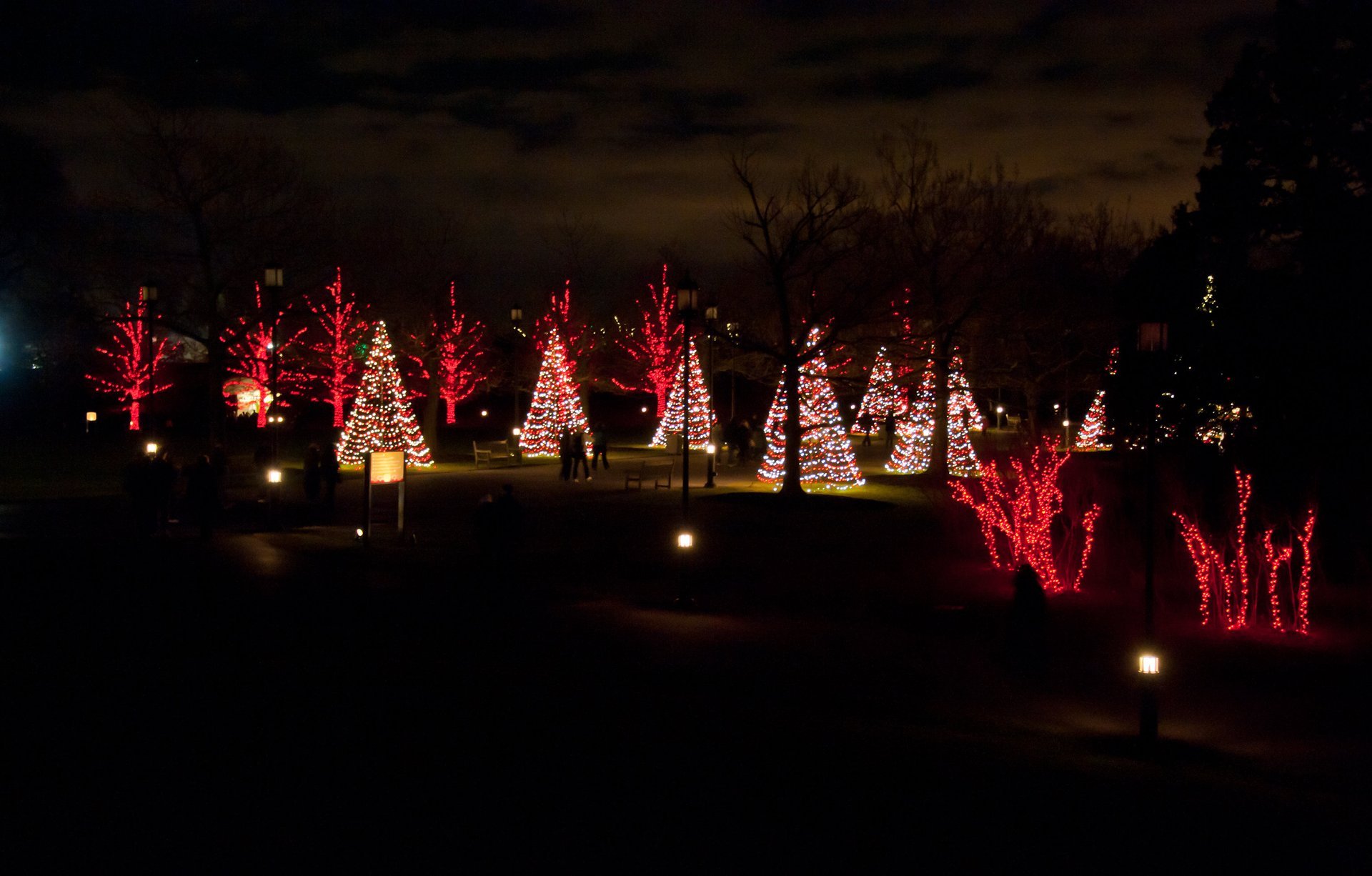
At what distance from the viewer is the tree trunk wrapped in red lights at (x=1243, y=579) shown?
54.3 ft

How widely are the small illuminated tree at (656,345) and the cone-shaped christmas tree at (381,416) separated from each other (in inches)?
1061

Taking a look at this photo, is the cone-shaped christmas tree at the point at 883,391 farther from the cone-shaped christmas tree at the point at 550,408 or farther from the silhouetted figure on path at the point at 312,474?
the silhouetted figure on path at the point at 312,474

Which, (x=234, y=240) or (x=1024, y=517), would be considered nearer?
(x=1024, y=517)

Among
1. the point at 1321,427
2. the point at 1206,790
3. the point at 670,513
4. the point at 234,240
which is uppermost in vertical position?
the point at 234,240

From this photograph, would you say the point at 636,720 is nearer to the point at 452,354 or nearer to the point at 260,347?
the point at 260,347

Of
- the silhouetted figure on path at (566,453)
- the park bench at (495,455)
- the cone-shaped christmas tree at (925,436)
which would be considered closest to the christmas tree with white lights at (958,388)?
the cone-shaped christmas tree at (925,436)

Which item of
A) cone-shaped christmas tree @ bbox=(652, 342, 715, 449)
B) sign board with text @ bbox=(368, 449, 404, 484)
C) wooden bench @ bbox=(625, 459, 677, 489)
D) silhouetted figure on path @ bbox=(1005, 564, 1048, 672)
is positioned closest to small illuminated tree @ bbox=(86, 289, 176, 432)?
cone-shaped christmas tree @ bbox=(652, 342, 715, 449)

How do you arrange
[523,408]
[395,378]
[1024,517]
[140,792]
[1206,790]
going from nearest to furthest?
[140,792] < [1206,790] < [1024,517] < [395,378] < [523,408]

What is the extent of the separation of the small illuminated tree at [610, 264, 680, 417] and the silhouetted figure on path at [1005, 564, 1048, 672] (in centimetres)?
5435

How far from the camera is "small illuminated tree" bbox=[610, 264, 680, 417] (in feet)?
228

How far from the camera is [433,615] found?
50.2 feet

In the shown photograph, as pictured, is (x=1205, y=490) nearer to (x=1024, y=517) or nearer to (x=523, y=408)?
(x=1024, y=517)

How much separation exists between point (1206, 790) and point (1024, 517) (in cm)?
1111

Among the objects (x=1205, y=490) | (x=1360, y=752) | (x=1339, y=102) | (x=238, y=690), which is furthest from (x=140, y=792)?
(x=1339, y=102)
